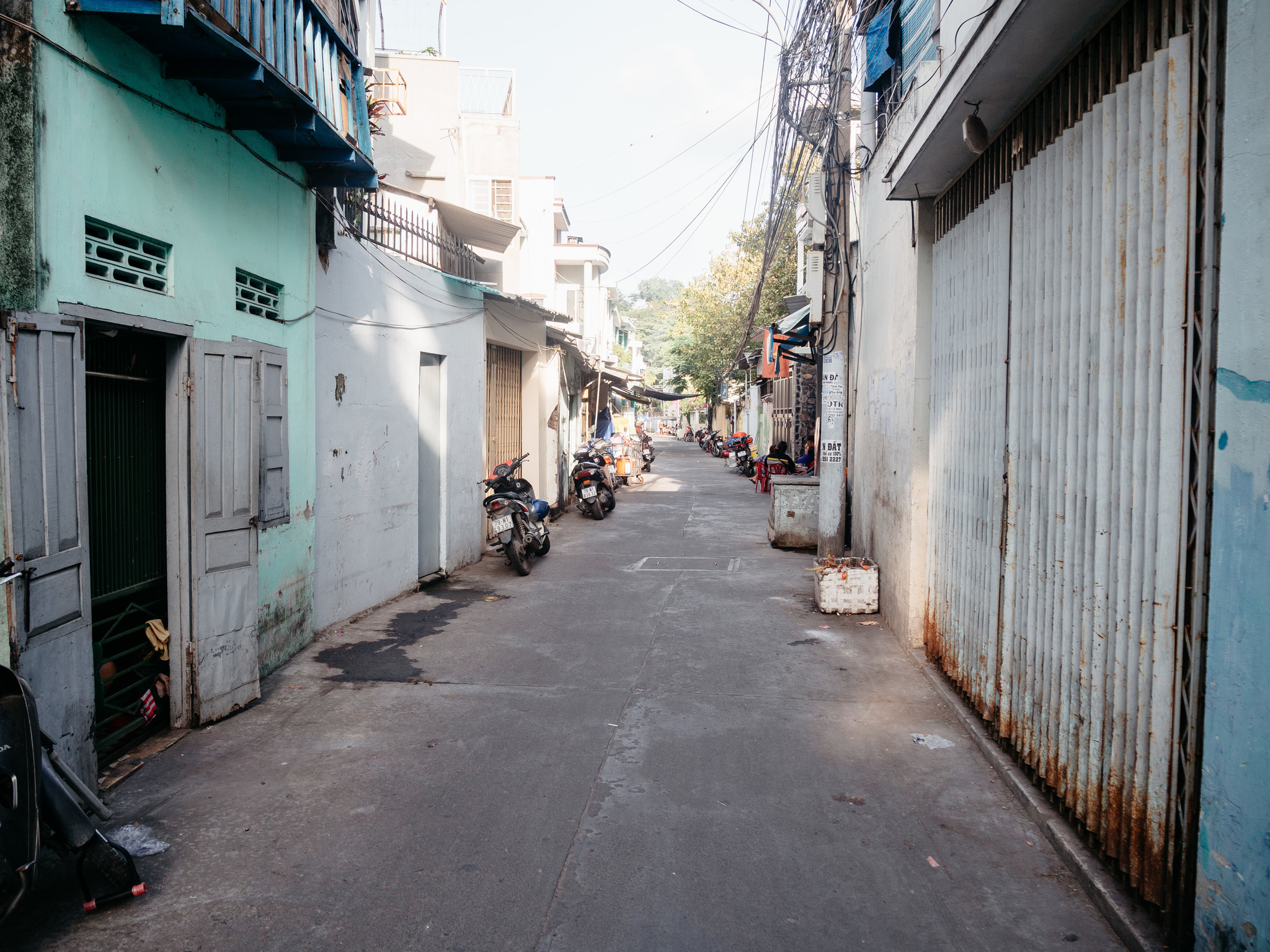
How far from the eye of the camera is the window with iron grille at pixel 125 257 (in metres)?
3.96

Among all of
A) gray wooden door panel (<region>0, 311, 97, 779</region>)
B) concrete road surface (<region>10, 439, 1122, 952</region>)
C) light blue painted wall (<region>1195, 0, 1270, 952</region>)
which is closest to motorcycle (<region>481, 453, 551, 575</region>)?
concrete road surface (<region>10, 439, 1122, 952</region>)

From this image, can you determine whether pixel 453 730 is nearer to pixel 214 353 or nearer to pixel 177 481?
pixel 177 481

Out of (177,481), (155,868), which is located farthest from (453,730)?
(177,481)

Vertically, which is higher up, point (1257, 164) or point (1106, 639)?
point (1257, 164)

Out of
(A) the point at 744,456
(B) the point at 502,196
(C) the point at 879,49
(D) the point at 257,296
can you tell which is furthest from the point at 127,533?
(A) the point at 744,456

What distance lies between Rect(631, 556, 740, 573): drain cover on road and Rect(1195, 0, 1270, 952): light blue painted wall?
756 centimetres

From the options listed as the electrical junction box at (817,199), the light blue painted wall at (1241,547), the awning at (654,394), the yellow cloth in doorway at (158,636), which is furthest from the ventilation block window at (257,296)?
the awning at (654,394)

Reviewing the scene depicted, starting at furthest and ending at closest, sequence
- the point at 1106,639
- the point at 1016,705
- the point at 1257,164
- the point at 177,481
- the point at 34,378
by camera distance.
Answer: the point at 177,481 → the point at 1016,705 → the point at 34,378 → the point at 1106,639 → the point at 1257,164

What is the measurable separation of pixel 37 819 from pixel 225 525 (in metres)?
2.42

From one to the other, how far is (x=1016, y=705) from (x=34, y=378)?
475cm

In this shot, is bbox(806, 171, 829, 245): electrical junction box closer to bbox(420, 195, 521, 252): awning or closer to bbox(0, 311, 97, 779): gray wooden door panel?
bbox(420, 195, 521, 252): awning

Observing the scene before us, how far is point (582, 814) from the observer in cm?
377

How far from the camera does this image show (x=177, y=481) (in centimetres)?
472

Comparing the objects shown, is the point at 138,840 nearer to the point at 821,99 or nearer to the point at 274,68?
the point at 274,68
